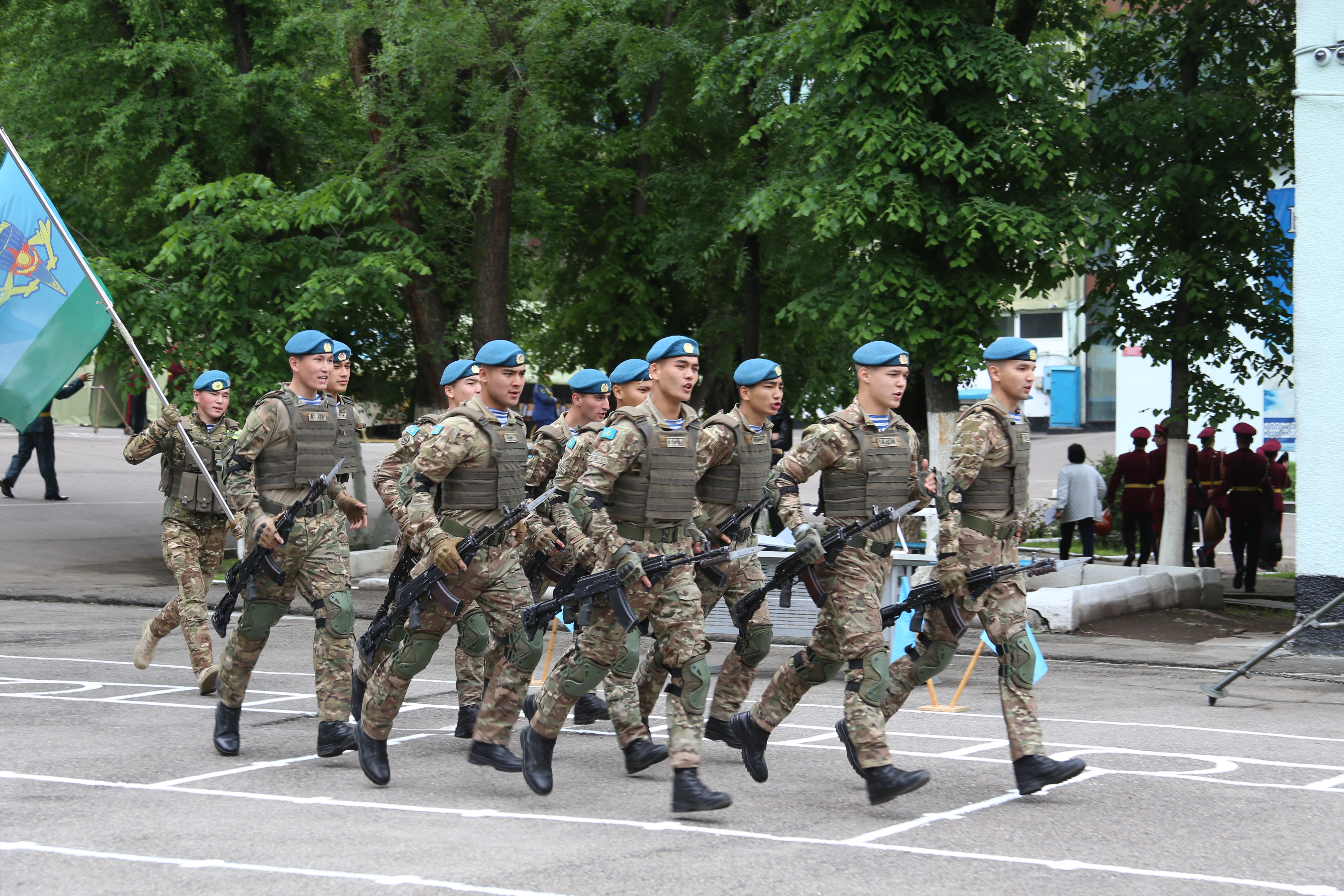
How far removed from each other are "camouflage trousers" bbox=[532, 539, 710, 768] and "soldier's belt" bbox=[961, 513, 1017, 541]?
1402 mm

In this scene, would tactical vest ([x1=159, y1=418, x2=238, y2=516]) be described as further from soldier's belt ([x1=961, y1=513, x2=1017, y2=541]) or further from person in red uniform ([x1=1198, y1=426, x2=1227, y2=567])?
person in red uniform ([x1=1198, y1=426, x2=1227, y2=567])

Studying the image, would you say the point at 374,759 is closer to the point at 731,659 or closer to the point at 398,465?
the point at 731,659

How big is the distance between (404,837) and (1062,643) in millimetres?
8488

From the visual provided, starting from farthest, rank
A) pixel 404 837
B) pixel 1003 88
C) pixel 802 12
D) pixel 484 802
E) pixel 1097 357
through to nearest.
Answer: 1. pixel 1097 357
2. pixel 802 12
3. pixel 1003 88
4. pixel 484 802
5. pixel 404 837

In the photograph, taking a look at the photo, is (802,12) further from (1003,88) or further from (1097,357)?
(1097,357)

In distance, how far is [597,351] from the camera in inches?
786

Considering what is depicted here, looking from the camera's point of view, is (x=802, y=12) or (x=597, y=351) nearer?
(x=802, y=12)

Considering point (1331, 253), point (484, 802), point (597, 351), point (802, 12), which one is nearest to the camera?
point (484, 802)

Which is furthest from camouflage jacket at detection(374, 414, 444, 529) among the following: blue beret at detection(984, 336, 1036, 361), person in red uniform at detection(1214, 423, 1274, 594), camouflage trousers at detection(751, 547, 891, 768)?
person in red uniform at detection(1214, 423, 1274, 594)

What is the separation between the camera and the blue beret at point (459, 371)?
812 cm

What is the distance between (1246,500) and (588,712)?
1115 cm

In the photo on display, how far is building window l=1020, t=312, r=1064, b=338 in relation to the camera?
60406 millimetres

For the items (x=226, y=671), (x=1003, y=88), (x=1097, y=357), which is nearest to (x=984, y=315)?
(x=1003, y=88)

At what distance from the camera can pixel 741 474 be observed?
319 inches
